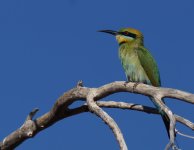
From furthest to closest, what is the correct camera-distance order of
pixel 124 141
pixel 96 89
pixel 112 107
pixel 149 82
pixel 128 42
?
1. pixel 128 42
2. pixel 149 82
3. pixel 112 107
4. pixel 96 89
5. pixel 124 141

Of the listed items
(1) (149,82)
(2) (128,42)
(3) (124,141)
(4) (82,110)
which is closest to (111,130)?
(3) (124,141)

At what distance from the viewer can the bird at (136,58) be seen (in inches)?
212

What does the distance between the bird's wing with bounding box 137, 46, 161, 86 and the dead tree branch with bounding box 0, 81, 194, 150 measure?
4.07 feet

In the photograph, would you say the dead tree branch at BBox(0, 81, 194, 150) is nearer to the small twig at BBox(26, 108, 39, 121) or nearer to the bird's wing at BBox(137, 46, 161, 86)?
the small twig at BBox(26, 108, 39, 121)

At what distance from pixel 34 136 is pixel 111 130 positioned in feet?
3.86

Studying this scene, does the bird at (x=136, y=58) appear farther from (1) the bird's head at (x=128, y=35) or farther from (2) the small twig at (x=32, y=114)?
(2) the small twig at (x=32, y=114)

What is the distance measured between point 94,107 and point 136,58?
1906 millimetres

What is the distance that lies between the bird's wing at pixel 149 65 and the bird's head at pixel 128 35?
20cm

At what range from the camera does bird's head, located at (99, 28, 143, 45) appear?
586cm

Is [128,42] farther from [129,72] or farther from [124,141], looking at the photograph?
[124,141]

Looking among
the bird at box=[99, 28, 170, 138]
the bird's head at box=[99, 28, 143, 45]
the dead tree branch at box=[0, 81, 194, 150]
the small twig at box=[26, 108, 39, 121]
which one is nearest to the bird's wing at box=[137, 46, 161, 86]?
the bird at box=[99, 28, 170, 138]

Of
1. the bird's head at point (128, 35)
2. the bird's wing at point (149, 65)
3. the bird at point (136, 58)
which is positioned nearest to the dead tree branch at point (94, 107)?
the bird at point (136, 58)

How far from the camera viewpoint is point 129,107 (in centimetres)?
417

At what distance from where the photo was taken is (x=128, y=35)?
5.89 metres
